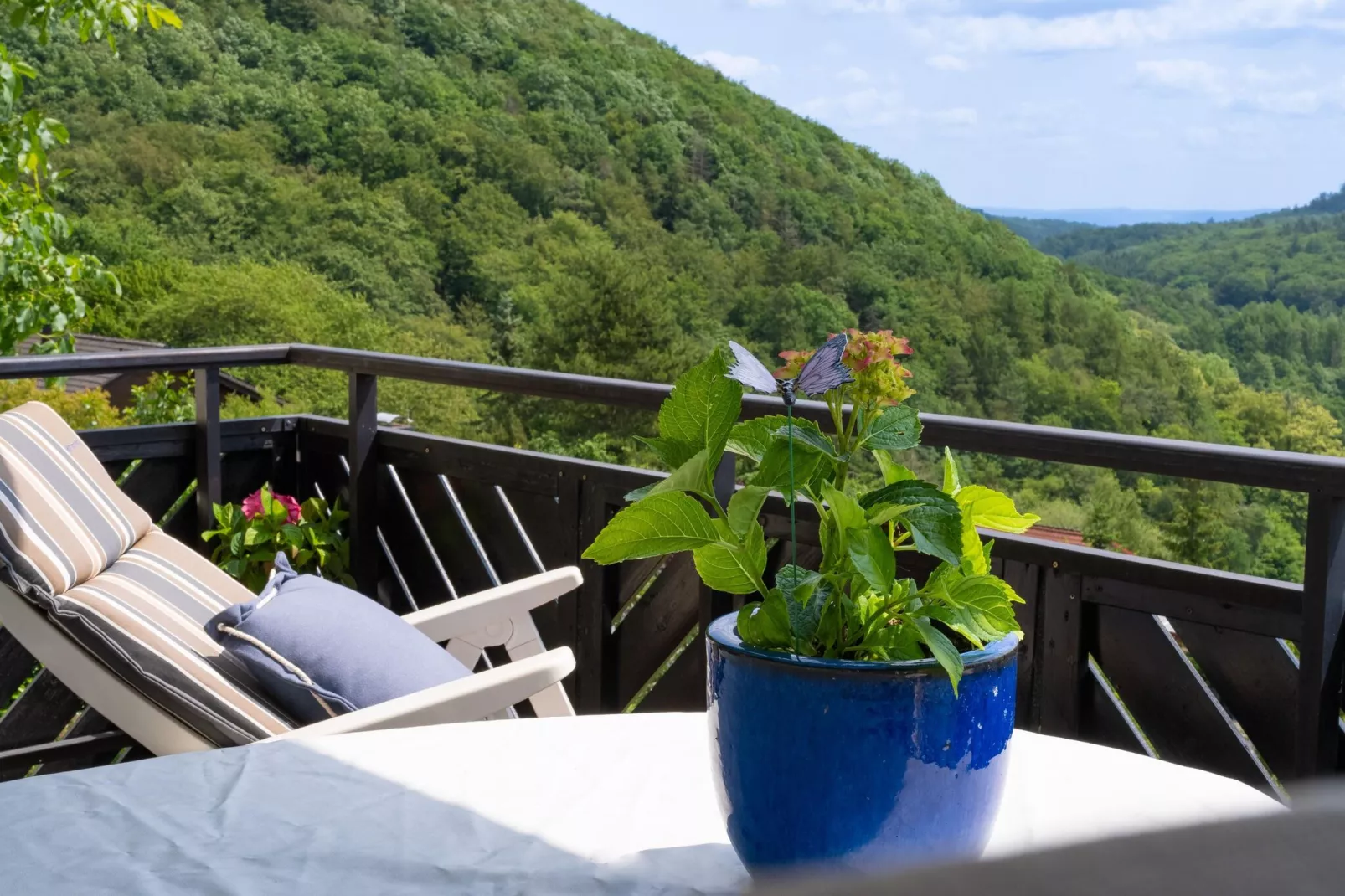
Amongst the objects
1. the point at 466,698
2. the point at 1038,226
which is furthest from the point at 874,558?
the point at 1038,226

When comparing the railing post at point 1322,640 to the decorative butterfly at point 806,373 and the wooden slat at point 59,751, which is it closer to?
the decorative butterfly at point 806,373

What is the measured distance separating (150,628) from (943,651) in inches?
49.4

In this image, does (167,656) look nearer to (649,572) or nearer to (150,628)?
(150,628)

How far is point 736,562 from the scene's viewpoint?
0.77 m

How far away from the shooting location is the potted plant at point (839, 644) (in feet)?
2.30

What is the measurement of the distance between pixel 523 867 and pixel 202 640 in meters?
1.09

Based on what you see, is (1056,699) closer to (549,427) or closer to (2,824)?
(2,824)

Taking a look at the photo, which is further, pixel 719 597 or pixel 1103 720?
pixel 719 597

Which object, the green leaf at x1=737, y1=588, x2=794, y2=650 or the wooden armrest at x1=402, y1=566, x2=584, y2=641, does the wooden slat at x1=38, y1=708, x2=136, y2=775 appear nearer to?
the wooden armrest at x1=402, y1=566, x2=584, y2=641

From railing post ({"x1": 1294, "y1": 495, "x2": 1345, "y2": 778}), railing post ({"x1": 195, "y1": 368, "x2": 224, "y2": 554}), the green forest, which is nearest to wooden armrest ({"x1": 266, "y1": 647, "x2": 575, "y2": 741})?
railing post ({"x1": 1294, "y1": 495, "x2": 1345, "y2": 778})

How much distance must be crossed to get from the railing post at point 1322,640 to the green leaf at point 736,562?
1.00 meters

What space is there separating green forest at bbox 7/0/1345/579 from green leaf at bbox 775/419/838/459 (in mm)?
21115

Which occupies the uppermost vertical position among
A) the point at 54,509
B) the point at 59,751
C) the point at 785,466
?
the point at 785,466

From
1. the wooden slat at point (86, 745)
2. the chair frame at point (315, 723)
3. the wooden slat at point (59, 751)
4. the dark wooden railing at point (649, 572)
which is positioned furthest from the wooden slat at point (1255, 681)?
the wooden slat at point (59, 751)
